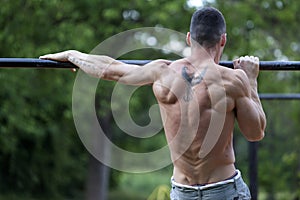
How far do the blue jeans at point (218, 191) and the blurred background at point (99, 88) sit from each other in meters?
5.57

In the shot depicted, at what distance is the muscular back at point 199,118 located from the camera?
2.71 meters

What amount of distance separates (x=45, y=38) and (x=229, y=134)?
268 inches

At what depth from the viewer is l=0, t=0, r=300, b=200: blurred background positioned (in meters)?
9.23

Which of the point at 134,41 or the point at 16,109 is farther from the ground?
the point at 134,41

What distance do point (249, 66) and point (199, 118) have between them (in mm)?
376

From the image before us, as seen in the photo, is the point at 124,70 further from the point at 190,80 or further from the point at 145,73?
the point at 190,80

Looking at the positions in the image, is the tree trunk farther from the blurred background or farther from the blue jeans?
the blue jeans

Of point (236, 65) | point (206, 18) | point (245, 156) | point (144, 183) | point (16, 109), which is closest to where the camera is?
point (206, 18)

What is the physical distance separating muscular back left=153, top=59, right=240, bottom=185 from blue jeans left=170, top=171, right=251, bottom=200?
0.03m

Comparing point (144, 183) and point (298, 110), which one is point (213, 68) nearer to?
point (298, 110)

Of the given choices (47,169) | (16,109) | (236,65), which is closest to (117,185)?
(47,169)

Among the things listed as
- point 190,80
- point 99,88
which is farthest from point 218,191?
point 99,88

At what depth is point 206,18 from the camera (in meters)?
2.72

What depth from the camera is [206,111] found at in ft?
8.92
